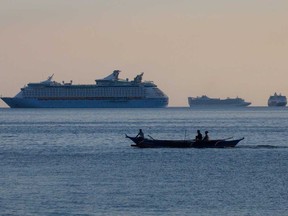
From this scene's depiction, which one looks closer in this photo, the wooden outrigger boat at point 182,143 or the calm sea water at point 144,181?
the calm sea water at point 144,181

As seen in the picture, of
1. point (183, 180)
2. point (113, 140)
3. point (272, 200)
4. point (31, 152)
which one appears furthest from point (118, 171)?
point (113, 140)

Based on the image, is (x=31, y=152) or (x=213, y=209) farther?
(x=31, y=152)

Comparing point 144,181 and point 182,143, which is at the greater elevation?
point 182,143

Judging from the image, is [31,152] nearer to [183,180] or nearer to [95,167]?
[95,167]

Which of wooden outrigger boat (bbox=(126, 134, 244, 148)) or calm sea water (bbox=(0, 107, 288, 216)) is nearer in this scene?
calm sea water (bbox=(0, 107, 288, 216))

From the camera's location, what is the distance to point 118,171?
58.0 metres

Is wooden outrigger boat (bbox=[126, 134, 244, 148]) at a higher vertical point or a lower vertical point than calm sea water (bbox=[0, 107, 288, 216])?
higher

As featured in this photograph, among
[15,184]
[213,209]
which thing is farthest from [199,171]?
[213,209]

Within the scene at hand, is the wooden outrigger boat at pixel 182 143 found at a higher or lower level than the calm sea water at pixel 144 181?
higher

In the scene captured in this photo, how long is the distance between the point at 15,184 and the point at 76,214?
404 inches

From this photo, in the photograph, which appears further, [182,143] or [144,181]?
[182,143]

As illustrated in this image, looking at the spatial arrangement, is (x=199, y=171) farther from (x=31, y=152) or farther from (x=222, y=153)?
(x=31, y=152)

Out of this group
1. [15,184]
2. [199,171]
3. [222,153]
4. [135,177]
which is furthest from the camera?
[222,153]

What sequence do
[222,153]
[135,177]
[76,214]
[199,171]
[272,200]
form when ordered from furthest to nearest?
[222,153]
[199,171]
[135,177]
[272,200]
[76,214]
